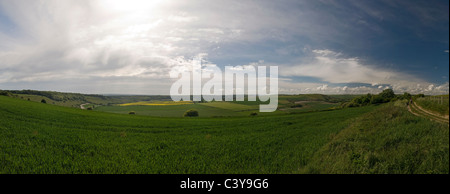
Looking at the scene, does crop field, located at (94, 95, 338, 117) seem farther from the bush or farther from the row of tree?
the row of tree

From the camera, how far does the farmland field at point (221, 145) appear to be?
3.47 meters

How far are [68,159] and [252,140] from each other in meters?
4.52

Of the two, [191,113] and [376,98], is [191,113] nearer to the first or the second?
[191,113]

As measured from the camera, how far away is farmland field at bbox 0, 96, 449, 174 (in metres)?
3.47

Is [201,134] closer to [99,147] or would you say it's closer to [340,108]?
[99,147]

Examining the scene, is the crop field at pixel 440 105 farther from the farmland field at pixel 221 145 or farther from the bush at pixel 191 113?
the bush at pixel 191 113

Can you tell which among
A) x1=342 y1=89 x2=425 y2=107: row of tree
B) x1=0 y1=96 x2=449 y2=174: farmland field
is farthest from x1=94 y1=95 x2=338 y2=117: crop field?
x1=0 y1=96 x2=449 y2=174: farmland field

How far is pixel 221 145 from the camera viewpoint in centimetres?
486

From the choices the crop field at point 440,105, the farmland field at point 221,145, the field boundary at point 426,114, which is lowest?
the farmland field at point 221,145

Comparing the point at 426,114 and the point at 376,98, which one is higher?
the point at 376,98

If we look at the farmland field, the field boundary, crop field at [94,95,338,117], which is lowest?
the farmland field

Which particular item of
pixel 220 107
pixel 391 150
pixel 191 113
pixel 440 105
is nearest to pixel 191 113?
pixel 191 113

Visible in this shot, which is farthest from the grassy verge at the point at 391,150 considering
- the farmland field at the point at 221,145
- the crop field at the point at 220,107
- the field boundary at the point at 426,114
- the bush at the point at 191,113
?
the bush at the point at 191,113
